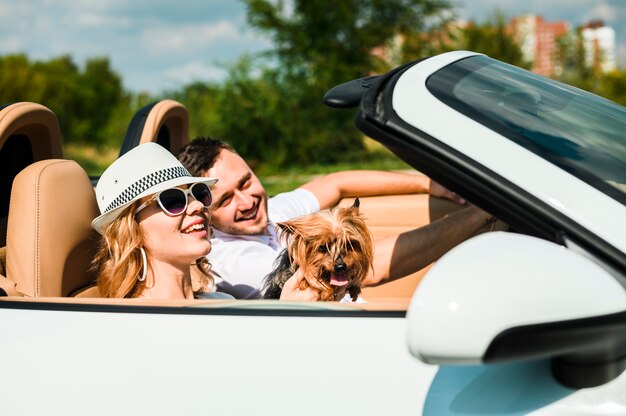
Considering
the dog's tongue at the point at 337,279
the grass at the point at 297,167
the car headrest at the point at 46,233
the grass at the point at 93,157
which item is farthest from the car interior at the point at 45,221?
the grass at the point at 93,157

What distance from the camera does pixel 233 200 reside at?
2.96 meters

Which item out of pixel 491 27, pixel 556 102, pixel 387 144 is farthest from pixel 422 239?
pixel 491 27

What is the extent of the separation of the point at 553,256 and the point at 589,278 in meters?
0.06

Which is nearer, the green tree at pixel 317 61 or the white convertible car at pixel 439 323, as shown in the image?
the white convertible car at pixel 439 323

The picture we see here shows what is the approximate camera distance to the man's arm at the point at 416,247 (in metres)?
2.39

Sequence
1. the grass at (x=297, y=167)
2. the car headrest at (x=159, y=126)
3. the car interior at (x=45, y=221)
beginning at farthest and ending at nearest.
A: the grass at (x=297, y=167), the car headrest at (x=159, y=126), the car interior at (x=45, y=221)

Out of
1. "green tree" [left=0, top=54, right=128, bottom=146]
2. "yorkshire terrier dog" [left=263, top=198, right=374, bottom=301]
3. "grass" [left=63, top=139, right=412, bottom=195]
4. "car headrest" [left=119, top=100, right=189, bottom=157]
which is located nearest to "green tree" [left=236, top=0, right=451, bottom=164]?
"grass" [left=63, top=139, right=412, bottom=195]

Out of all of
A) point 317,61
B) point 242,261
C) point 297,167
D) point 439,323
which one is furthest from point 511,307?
point 317,61

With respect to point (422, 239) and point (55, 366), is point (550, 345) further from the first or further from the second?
point (422, 239)

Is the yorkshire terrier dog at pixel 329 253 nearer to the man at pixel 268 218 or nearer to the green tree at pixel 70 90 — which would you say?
the man at pixel 268 218

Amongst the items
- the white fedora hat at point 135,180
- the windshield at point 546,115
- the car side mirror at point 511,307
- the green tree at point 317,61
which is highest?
the windshield at point 546,115

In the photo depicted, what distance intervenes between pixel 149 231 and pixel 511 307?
1374 millimetres

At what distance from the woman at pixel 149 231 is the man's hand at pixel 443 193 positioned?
1.15 m

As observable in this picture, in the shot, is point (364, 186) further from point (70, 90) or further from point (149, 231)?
point (70, 90)
